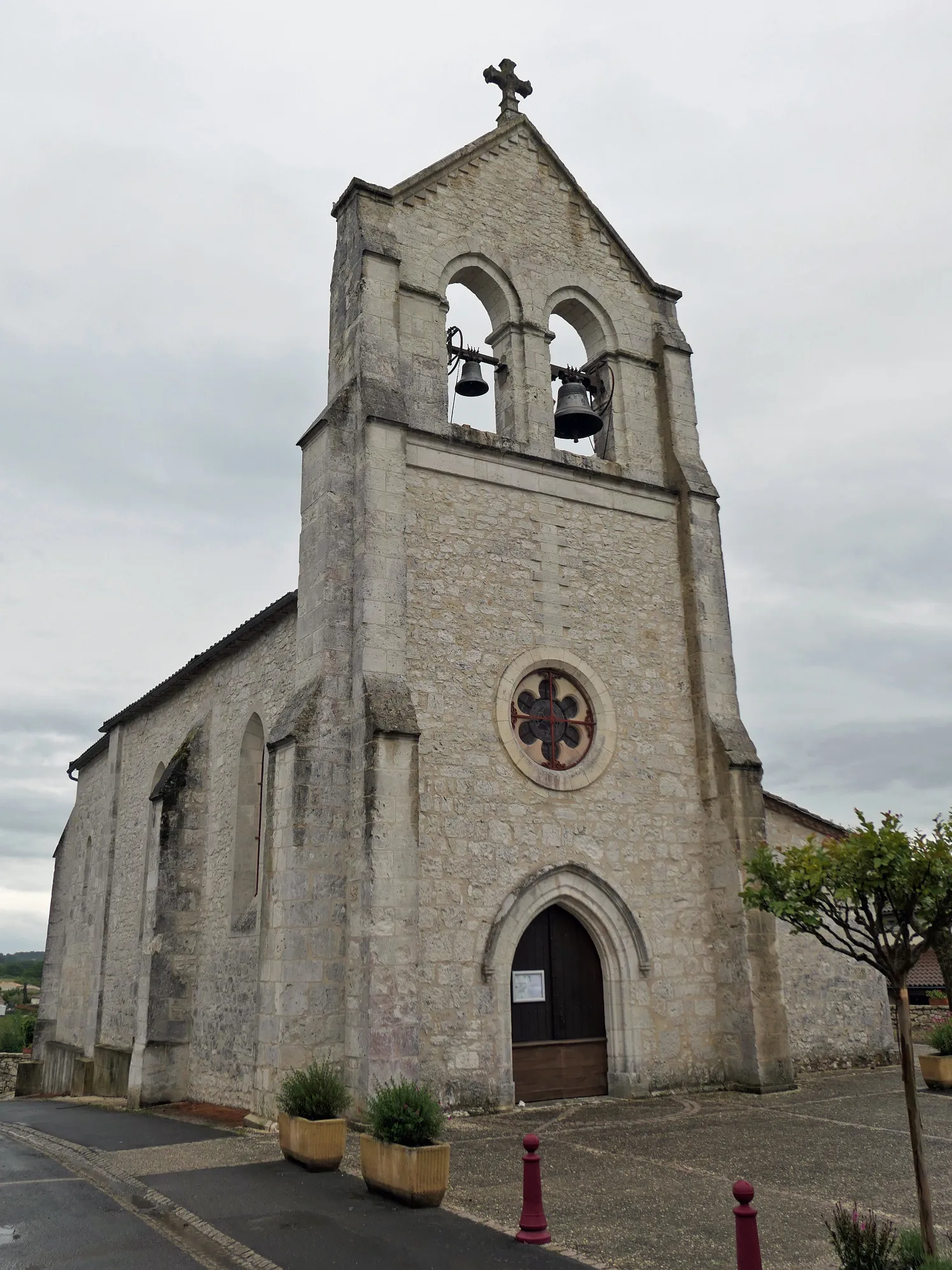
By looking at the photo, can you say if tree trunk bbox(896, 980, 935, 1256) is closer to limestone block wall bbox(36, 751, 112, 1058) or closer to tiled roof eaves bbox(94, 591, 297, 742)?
tiled roof eaves bbox(94, 591, 297, 742)

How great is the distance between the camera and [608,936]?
41.5 ft

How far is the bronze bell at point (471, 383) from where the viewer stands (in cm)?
1418

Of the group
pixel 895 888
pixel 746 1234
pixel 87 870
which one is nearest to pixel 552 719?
pixel 895 888

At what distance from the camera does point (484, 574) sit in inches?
515

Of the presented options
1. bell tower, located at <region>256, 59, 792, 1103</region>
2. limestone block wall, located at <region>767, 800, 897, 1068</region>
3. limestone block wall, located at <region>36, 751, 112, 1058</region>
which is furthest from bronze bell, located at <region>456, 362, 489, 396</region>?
limestone block wall, located at <region>36, 751, 112, 1058</region>

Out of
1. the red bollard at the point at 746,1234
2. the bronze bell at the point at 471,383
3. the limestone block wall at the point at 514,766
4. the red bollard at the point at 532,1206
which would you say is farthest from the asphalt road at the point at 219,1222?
the bronze bell at the point at 471,383

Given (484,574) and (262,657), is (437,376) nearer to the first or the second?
(484,574)

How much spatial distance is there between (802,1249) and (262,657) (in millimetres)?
11082

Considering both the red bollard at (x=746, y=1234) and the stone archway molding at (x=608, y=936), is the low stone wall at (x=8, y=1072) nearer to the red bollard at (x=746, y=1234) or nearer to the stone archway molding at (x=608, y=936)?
the stone archway molding at (x=608, y=936)

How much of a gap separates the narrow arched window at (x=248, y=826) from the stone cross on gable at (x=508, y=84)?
10826 mm

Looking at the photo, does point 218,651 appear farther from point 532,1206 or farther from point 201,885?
point 532,1206

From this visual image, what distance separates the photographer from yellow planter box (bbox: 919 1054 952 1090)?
13094 mm

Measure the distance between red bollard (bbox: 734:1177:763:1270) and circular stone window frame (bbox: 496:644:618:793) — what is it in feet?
24.8

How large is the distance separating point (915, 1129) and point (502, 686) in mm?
7762
